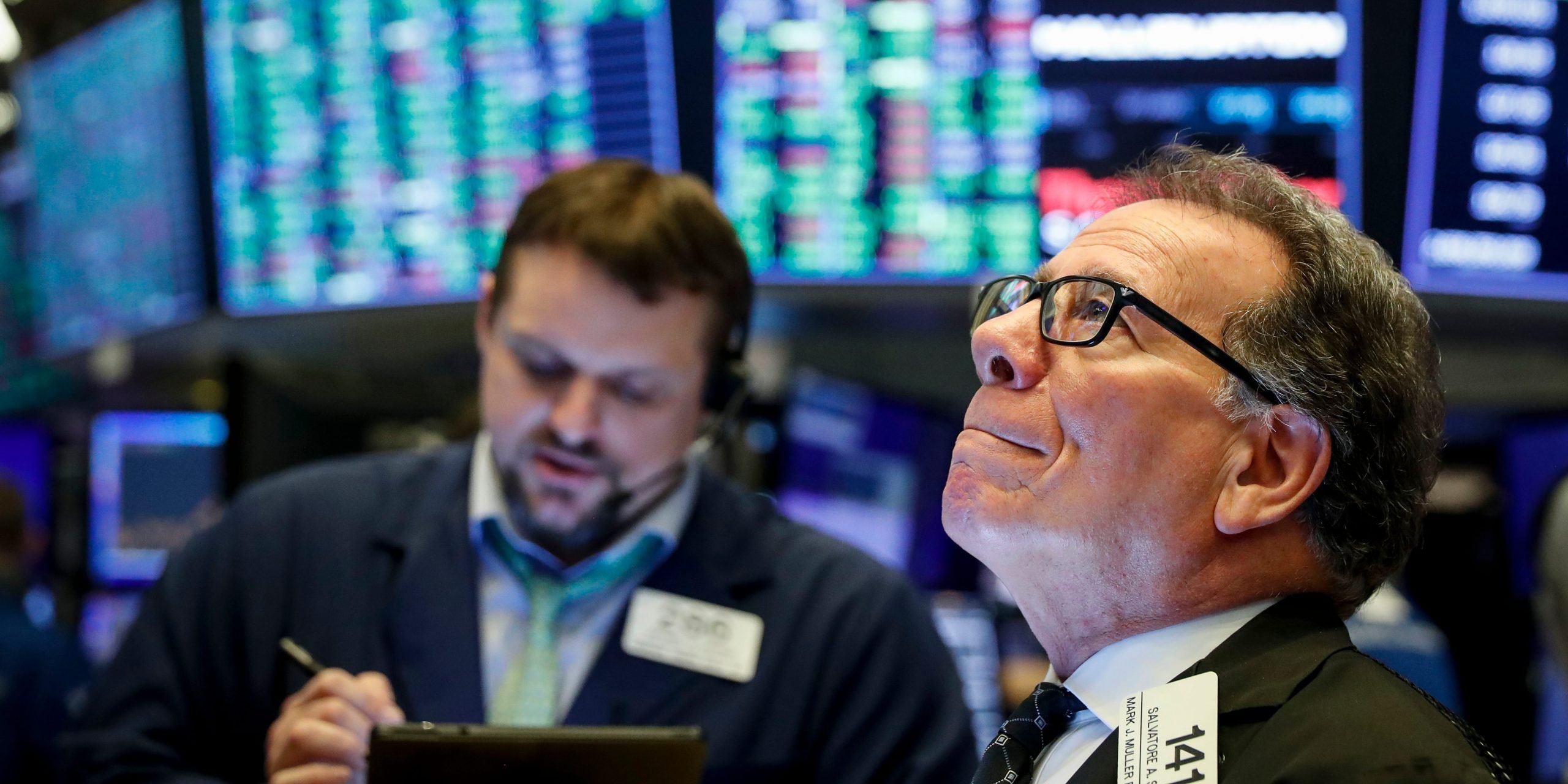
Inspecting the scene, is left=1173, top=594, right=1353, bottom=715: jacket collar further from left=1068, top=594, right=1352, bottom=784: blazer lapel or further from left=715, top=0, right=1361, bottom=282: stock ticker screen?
left=715, top=0, right=1361, bottom=282: stock ticker screen

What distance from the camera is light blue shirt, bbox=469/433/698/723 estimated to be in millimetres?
1896

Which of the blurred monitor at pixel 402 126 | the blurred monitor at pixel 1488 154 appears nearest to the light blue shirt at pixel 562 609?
the blurred monitor at pixel 402 126

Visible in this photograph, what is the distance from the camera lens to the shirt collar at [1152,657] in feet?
4.03

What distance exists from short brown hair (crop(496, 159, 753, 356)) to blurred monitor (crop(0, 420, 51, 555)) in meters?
4.04

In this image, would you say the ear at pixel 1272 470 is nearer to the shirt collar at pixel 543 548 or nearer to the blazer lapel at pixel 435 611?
the shirt collar at pixel 543 548

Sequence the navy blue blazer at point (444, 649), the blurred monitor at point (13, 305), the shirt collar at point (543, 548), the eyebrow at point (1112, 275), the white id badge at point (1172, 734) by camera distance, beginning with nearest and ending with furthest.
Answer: the white id badge at point (1172, 734) → the eyebrow at point (1112, 275) → the navy blue blazer at point (444, 649) → the shirt collar at point (543, 548) → the blurred monitor at point (13, 305)

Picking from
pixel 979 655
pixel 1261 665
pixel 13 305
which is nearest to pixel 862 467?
pixel 979 655

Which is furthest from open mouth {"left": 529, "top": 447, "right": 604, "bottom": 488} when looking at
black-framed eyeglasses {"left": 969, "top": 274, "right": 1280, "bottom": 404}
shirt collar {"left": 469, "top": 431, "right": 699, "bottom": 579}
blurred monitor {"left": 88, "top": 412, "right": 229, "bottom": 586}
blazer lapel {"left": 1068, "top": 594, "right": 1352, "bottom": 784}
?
blurred monitor {"left": 88, "top": 412, "right": 229, "bottom": 586}

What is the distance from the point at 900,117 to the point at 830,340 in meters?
1.03

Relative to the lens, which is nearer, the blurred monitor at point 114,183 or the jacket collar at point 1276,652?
the jacket collar at point 1276,652

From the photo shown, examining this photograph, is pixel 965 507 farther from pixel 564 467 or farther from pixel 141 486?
pixel 141 486

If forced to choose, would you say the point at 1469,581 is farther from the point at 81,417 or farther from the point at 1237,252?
the point at 81,417

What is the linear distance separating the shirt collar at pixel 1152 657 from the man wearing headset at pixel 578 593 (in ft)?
1.94

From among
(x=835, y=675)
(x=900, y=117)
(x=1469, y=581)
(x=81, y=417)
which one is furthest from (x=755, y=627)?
(x=81, y=417)
